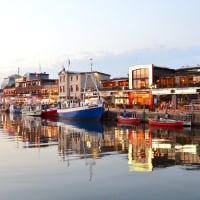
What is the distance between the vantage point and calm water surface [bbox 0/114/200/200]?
19.5 metres

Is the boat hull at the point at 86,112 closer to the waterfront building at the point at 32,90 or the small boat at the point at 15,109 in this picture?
the waterfront building at the point at 32,90

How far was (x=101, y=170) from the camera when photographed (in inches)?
984

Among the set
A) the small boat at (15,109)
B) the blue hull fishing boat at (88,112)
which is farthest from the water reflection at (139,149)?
the small boat at (15,109)

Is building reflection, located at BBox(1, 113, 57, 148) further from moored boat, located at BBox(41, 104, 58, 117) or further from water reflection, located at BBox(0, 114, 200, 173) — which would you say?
moored boat, located at BBox(41, 104, 58, 117)

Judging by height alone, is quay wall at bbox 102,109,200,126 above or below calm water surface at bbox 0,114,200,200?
above

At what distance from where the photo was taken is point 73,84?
10875cm

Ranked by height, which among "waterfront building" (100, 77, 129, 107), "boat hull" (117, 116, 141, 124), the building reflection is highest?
"waterfront building" (100, 77, 129, 107)

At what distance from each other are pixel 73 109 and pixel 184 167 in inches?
2197

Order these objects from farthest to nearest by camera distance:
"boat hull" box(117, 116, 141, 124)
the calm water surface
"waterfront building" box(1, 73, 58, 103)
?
"waterfront building" box(1, 73, 58, 103) < "boat hull" box(117, 116, 141, 124) < the calm water surface

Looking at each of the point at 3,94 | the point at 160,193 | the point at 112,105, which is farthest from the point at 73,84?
the point at 160,193

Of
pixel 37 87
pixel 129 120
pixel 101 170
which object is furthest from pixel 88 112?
pixel 37 87

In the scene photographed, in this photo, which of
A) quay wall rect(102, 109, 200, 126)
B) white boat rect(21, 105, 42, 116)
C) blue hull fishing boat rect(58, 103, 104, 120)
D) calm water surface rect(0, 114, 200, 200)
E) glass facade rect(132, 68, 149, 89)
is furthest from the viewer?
white boat rect(21, 105, 42, 116)

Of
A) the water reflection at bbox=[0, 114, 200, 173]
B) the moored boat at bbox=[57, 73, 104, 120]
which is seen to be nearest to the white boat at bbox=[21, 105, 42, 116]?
the moored boat at bbox=[57, 73, 104, 120]

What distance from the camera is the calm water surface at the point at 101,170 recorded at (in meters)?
19.5
